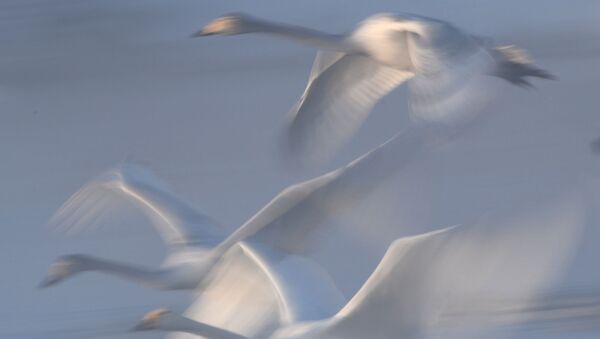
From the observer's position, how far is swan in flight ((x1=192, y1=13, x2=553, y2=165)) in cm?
285

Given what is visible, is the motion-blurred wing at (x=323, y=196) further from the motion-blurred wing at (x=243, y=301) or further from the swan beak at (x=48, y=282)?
the swan beak at (x=48, y=282)

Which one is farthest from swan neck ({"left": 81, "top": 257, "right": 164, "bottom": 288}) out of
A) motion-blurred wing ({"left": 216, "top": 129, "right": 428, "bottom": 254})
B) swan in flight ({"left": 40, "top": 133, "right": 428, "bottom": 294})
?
motion-blurred wing ({"left": 216, "top": 129, "right": 428, "bottom": 254})

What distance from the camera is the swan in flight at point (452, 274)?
2.29 m

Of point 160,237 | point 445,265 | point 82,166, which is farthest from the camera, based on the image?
point 82,166

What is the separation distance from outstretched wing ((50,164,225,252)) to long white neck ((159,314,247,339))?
52 cm

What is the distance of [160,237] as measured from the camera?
3.59m

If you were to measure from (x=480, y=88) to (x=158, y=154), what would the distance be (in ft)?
5.81

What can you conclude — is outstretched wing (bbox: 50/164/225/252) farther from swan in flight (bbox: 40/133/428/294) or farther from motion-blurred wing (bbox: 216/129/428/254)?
motion-blurred wing (bbox: 216/129/428/254)

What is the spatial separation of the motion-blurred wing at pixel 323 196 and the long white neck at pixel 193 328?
0.78 feet

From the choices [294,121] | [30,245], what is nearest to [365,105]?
[294,121]

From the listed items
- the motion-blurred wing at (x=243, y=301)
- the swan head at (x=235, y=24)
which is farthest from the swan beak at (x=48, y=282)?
the swan head at (x=235, y=24)

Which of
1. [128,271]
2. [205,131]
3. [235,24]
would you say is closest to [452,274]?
[128,271]

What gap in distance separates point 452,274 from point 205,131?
2414 millimetres

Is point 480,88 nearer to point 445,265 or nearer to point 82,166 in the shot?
point 445,265
